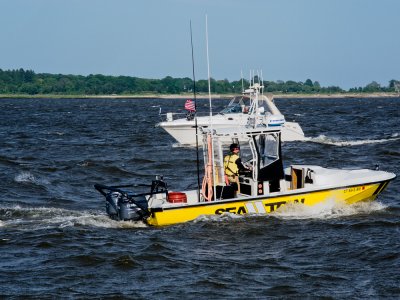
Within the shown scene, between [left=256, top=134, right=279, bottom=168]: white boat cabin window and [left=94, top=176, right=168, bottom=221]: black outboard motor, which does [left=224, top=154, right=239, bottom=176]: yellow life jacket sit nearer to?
[left=256, top=134, right=279, bottom=168]: white boat cabin window

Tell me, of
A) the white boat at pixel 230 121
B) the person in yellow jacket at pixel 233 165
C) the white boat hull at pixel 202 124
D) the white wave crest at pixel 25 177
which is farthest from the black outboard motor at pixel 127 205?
the white boat at pixel 230 121

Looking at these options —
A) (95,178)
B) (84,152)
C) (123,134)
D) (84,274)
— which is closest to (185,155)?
(84,152)

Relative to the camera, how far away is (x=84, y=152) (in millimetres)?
40188

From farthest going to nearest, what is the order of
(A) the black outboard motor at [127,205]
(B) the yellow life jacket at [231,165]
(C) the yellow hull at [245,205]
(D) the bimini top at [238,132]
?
(B) the yellow life jacket at [231,165]
(D) the bimini top at [238,132]
(A) the black outboard motor at [127,205]
(C) the yellow hull at [245,205]

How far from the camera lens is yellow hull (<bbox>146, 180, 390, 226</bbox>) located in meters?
18.5

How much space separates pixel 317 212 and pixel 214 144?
287cm

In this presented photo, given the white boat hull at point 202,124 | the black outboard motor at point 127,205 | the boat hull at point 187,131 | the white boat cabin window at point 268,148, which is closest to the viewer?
the black outboard motor at point 127,205

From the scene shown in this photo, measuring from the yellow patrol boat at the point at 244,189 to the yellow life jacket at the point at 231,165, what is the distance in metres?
0.12

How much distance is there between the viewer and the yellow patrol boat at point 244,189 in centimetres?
1864

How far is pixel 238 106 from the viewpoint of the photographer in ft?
138

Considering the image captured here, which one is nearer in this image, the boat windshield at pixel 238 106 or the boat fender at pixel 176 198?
the boat fender at pixel 176 198

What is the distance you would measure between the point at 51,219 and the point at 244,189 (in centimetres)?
461

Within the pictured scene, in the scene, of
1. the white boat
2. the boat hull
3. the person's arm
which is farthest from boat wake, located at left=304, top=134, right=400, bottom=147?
the person's arm

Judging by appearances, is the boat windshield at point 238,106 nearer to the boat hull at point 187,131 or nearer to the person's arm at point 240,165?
the boat hull at point 187,131
